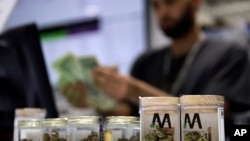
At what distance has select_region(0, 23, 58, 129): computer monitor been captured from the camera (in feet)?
5.91

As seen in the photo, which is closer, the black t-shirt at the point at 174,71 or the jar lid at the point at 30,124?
the jar lid at the point at 30,124

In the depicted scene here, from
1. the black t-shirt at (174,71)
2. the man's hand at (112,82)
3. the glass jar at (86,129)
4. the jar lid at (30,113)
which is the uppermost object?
the black t-shirt at (174,71)

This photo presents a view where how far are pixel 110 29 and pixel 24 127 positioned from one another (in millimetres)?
2543

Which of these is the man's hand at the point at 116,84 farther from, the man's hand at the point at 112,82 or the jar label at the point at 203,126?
the jar label at the point at 203,126

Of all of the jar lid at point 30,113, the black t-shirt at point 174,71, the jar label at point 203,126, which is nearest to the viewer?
the jar label at point 203,126

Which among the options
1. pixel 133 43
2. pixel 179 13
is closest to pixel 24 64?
pixel 179 13

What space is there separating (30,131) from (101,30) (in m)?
2.57

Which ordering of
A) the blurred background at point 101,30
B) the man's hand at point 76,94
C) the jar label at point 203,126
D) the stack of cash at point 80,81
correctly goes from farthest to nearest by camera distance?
1. the blurred background at point 101,30
2. the man's hand at point 76,94
3. the stack of cash at point 80,81
4. the jar label at point 203,126

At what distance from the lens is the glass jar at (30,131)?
4.31 ft

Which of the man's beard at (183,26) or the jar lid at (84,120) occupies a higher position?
the man's beard at (183,26)

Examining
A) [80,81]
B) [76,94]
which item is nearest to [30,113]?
[80,81]

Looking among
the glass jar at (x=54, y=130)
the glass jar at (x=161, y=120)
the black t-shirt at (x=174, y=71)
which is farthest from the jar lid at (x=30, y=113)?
the black t-shirt at (x=174, y=71)

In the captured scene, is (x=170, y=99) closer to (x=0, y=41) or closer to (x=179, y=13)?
→ (x=0, y=41)

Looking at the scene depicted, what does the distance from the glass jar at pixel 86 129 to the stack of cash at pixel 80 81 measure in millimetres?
1402
